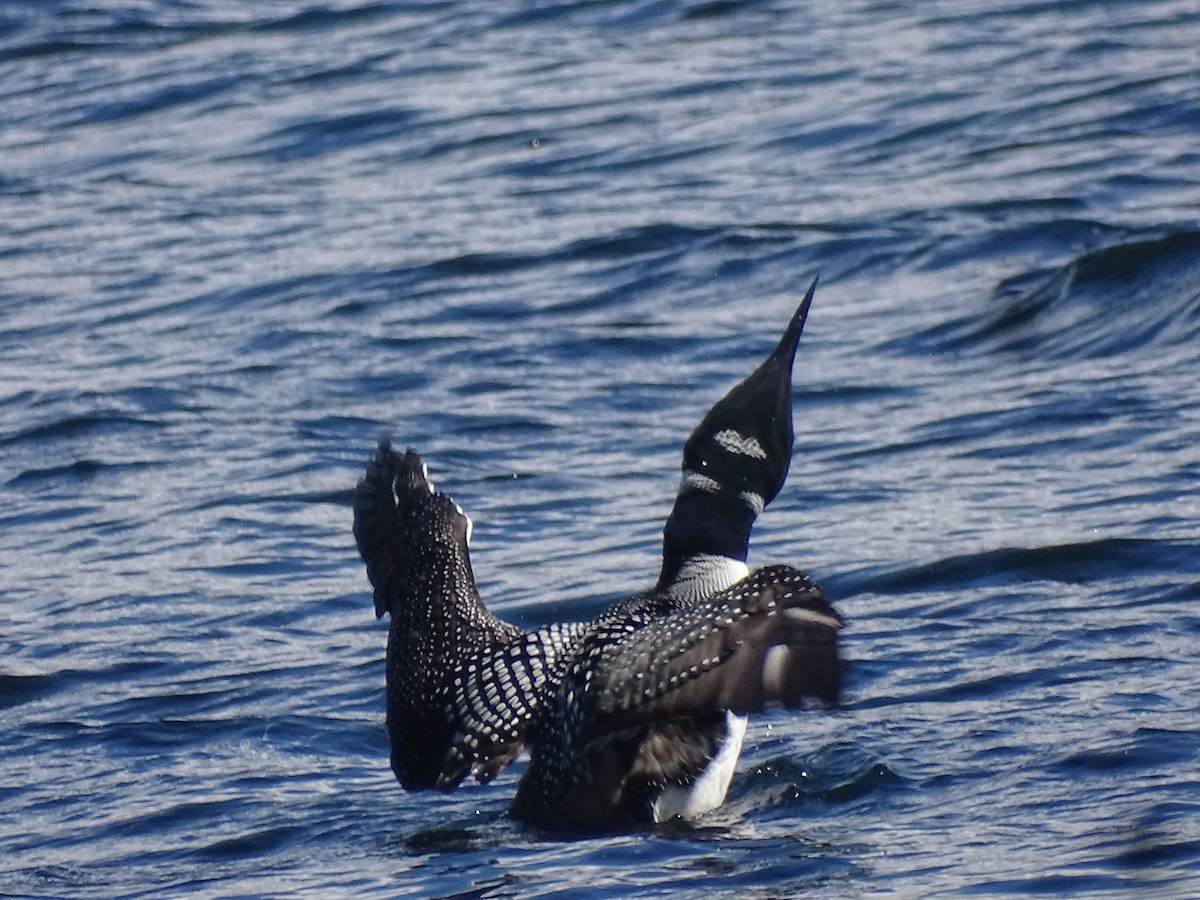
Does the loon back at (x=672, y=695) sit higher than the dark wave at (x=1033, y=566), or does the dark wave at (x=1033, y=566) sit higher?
the loon back at (x=672, y=695)

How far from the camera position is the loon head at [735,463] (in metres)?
5.18

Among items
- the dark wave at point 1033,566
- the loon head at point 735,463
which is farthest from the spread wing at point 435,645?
the dark wave at point 1033,566

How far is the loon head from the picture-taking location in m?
5.18

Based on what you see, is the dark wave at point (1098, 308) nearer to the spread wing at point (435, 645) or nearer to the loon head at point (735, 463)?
the loon head at point (735, 463)

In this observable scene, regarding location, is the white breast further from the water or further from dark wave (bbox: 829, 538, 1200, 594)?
dark wave (bbox: 829, 538, 1200, 594)

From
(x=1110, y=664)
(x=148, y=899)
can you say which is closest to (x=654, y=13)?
(x=1110, y=664)

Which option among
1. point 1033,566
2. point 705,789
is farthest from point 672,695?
point 1033,566

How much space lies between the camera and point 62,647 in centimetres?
641

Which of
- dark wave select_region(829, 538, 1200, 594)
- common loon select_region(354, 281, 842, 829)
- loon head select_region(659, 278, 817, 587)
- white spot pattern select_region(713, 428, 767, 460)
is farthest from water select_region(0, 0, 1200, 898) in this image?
white spot pattern select_region(713, 428, 767, 460)

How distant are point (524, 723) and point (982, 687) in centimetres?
121

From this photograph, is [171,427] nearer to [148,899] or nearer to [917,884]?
[148,899]

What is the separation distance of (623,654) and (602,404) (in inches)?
146

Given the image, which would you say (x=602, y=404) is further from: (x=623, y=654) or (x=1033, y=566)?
(x=623, y=654)

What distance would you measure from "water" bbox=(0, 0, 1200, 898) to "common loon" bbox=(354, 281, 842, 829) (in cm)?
13
